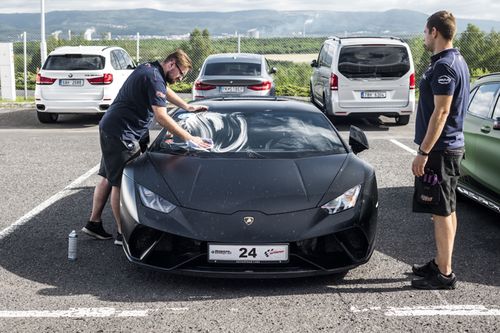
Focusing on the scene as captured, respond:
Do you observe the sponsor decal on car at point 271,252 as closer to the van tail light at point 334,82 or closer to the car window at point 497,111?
the car window at point 497,111

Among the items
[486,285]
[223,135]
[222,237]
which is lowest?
[486,285]

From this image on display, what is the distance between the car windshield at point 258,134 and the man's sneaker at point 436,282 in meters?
1.30

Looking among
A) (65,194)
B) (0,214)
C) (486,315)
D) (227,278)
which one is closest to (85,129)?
(65,194)

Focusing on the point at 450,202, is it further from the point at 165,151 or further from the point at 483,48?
the point at 483,48

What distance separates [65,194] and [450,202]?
15.1 ft

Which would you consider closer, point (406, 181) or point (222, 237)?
point (222, 237)

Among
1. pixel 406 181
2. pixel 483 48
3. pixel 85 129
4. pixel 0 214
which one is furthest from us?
pixel 483 48

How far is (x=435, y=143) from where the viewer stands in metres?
4.57

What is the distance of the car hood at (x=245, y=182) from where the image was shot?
4.64m

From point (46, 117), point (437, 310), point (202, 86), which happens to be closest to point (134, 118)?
point (437, 310)

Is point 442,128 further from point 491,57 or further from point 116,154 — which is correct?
point 491,57

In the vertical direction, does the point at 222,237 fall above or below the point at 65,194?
above

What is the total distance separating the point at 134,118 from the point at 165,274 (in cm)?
143

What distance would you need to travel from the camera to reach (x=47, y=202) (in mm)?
7258
